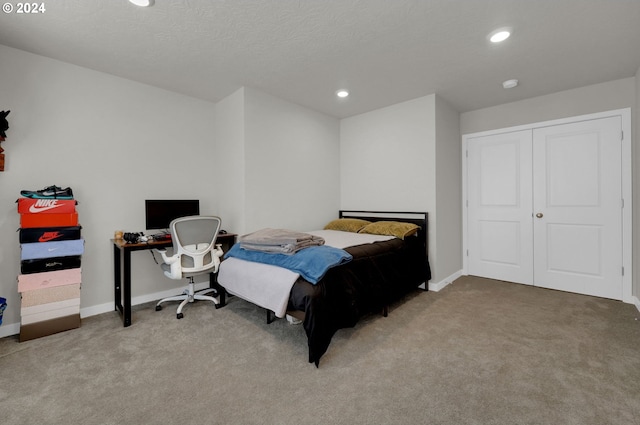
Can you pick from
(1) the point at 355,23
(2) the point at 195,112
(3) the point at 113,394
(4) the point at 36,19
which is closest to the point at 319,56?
(1) the point at 355,23

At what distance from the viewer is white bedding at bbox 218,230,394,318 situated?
2.19m

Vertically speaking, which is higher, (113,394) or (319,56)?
(319,56)

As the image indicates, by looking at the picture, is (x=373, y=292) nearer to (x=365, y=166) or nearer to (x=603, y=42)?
(x=365, y=166)

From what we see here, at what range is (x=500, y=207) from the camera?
161 inches

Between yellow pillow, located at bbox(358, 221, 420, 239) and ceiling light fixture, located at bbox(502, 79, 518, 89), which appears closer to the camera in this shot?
ceiling light fixture, located at bbox(502, 79, 518, 89)

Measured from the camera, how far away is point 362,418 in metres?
1.53

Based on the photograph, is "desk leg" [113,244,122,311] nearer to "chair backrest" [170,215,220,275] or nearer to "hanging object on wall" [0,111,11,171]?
"chair backrest" [170,215,220,275]

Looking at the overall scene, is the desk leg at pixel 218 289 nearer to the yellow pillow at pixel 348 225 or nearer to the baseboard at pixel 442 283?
the yellow pillow at pixel 348 225

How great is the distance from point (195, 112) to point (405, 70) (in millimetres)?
2691

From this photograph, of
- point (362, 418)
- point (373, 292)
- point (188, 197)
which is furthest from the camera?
point (188, 197)

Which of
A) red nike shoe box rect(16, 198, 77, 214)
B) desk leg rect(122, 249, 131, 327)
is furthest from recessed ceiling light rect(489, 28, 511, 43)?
red nike shoe box rect(16, 198, 77, 214)

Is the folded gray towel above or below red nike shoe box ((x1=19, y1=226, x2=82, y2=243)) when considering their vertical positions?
below

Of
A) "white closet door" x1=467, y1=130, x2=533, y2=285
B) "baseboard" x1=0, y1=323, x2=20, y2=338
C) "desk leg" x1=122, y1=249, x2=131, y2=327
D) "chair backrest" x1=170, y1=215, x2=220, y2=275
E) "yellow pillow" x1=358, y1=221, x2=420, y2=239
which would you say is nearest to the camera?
"baseboard" x1=0, y1=323, x2=20, y2=338

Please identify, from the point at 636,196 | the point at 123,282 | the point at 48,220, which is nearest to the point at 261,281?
the point at 123,282
